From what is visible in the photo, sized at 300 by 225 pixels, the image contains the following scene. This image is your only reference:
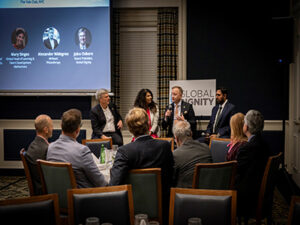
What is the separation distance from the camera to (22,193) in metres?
5.26

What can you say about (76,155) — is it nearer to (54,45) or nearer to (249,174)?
(249,174)

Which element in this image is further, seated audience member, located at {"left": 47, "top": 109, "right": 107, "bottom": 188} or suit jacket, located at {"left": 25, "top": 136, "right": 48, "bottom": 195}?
suit jacket, located at {"left": 25, "top": 136, "right": 48, "bottom": 195}

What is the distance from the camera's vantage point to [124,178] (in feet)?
8.47

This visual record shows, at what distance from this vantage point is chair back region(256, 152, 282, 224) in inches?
115

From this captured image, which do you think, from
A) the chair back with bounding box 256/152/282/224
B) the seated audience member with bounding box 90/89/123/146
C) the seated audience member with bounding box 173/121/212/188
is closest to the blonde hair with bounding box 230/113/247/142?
the chair back with bounding box 256/152/282/224

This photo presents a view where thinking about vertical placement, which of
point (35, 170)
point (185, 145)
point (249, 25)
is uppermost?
point (249, 25)

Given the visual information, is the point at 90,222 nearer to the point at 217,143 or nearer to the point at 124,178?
the point at 124,178

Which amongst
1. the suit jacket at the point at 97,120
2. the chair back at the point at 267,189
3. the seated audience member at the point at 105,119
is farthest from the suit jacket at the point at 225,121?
the chair back at the point at 267,189

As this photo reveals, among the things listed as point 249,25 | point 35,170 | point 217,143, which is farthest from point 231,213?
point 249,25

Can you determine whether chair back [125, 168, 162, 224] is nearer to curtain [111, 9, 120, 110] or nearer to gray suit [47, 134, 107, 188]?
gray suit [47, 134, 107, 188]

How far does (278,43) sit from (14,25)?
4.58m

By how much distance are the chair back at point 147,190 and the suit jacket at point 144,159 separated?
83mm

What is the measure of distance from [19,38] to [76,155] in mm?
4334

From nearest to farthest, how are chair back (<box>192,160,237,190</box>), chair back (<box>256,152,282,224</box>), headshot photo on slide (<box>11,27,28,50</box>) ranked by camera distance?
chair back (<box>192,160,237,190</box>) < chair back (<box>256,152,282,224</box>) < headshot photo on slide (<box>11,27,28,50</box>)
